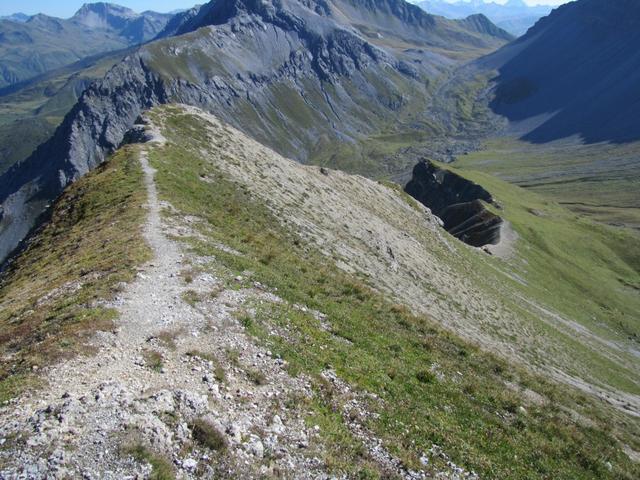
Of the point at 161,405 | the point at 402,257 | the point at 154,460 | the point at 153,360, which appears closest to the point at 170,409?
the point at 161,405

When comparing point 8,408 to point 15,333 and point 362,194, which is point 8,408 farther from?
point 362,194

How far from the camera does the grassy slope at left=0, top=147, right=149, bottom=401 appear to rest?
1566 cm

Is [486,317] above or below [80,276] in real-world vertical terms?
below

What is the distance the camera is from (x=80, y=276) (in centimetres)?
2227

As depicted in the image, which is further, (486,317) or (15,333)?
(486,317)

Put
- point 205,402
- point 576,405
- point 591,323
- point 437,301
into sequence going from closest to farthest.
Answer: point 205,402 → point 576,405 → point 437,301 → point 591,323

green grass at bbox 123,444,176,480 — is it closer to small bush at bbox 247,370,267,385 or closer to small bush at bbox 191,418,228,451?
small bush at bbox 191,418,228,451

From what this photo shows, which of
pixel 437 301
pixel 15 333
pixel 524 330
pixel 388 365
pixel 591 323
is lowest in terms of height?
pixel 591 323

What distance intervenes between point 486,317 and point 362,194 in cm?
2625

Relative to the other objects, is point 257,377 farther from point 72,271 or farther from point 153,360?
point 72,271

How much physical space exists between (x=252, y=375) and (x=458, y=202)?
134954 mm

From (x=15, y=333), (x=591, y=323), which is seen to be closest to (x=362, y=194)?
(x=591, y=323)

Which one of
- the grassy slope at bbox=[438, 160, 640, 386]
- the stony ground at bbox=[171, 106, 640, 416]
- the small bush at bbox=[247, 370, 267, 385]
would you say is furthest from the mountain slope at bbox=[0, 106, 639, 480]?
the grassy slope at bbox=[438, 160, 640, 386]

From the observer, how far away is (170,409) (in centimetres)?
1391
